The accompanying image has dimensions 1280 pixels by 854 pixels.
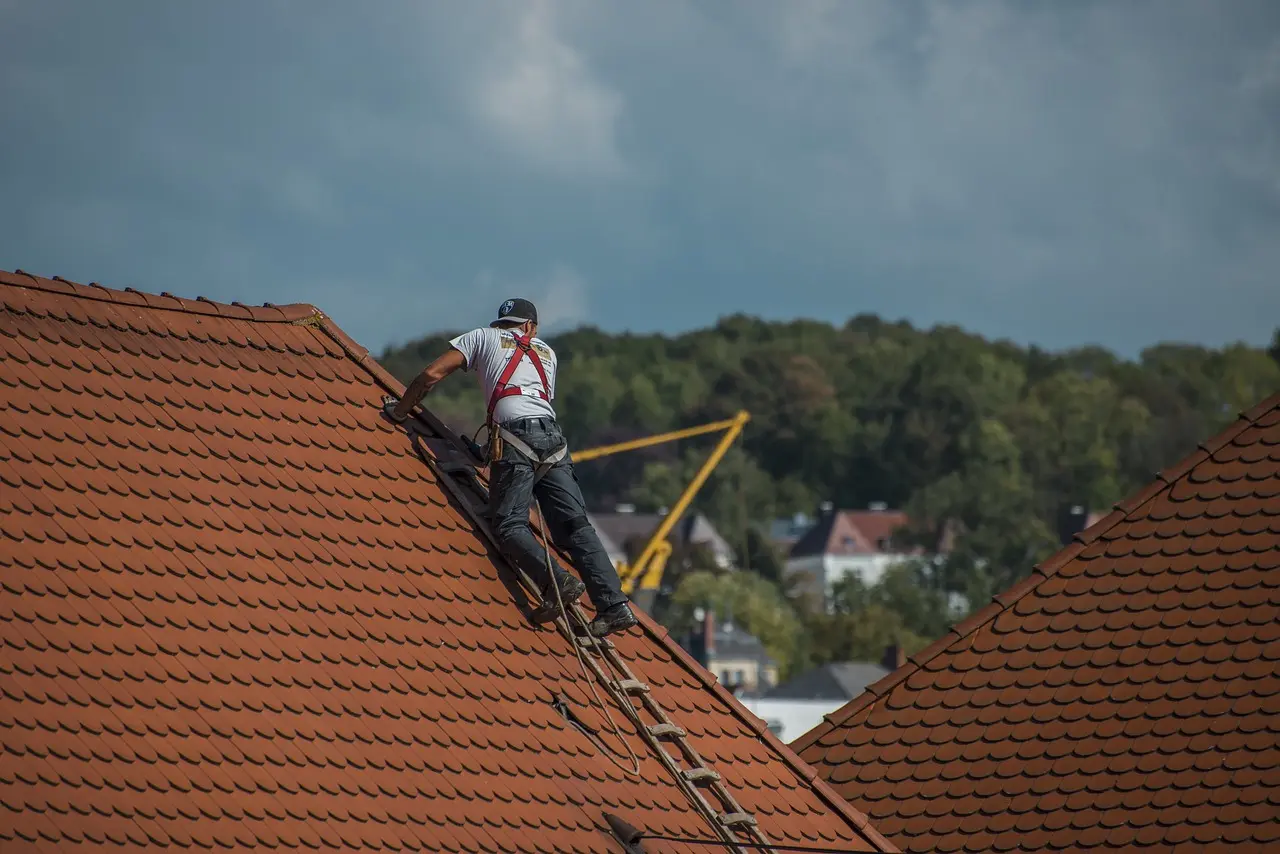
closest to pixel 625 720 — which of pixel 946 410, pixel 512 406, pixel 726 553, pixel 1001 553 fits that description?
pixel 512 406

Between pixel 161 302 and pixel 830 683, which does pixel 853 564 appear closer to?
pixel 830 683

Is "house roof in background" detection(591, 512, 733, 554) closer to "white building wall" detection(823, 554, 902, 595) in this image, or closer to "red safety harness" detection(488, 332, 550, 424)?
"white building wall" detection(823, 554, 902, 595)

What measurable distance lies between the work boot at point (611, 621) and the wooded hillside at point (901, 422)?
131m

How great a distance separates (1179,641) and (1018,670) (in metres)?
1.18

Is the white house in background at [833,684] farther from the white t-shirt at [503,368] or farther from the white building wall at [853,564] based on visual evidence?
the white t-shirt at [503,368]

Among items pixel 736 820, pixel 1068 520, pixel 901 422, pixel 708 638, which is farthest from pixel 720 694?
pixel 901 422

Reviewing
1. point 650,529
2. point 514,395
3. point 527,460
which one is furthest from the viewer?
point 650,529

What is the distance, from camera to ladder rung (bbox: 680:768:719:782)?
39.0 ft

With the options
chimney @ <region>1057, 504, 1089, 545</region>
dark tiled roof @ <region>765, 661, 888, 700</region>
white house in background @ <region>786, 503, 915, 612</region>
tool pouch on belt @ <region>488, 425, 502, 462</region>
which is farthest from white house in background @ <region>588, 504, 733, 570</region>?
tool pouch on belt @ <region>488, 425, 502, 462</region>

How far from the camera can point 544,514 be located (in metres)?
12.9

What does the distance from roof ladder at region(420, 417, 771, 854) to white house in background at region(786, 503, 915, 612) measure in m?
145

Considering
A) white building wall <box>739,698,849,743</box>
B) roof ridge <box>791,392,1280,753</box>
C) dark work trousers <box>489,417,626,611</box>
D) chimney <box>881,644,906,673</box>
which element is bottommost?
roof ridge <box>791,392,1280,753</box>

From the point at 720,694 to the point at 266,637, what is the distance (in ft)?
11.3

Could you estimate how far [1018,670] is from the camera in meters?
13.9
